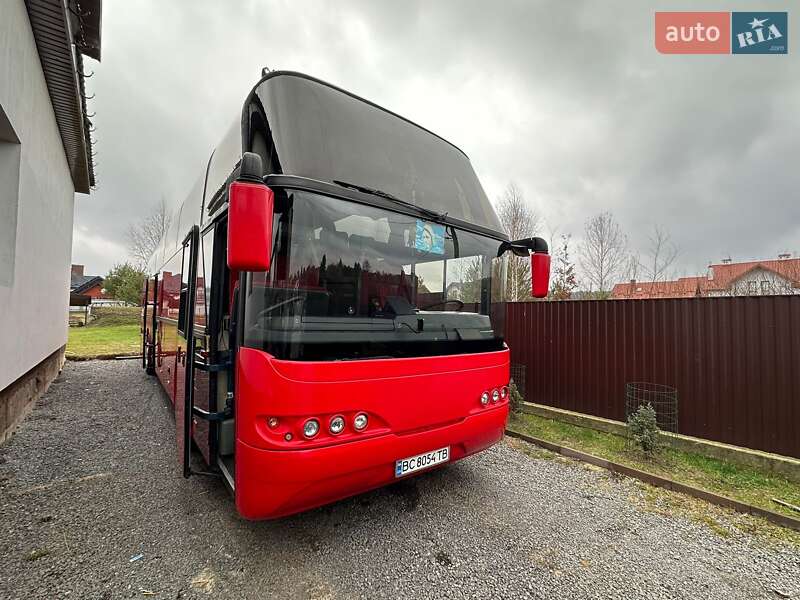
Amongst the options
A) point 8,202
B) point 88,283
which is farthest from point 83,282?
point 8,202

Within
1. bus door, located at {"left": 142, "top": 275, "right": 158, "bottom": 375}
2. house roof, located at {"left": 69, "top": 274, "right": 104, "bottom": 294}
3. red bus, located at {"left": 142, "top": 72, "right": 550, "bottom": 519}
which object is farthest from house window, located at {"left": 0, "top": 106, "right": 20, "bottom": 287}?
house roof, located at {"left": 69, "top": 274, "right": 104, "bottom": 294}

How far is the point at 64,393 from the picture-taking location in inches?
268

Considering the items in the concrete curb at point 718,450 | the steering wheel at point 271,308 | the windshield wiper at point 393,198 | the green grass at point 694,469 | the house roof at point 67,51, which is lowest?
the green grass at point 694,469

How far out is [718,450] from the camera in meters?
4.08

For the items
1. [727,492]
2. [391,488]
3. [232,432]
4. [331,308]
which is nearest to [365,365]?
[331,308]

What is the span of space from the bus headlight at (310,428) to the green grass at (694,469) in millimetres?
3599

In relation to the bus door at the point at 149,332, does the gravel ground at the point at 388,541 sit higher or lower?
lower

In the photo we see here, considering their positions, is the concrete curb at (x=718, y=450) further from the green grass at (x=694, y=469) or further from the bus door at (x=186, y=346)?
the bus door at (x=186, y=346)

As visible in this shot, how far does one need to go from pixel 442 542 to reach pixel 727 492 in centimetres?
283

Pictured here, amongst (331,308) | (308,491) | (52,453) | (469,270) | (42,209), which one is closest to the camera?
(308,491)

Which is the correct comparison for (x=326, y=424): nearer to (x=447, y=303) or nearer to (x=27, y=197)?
(x=447, y=303)

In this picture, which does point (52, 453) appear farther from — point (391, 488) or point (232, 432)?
point (391, 488)

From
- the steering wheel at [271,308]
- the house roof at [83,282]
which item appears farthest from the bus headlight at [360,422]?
the house roof at [83,282]

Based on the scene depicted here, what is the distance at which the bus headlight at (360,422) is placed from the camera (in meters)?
2.22
